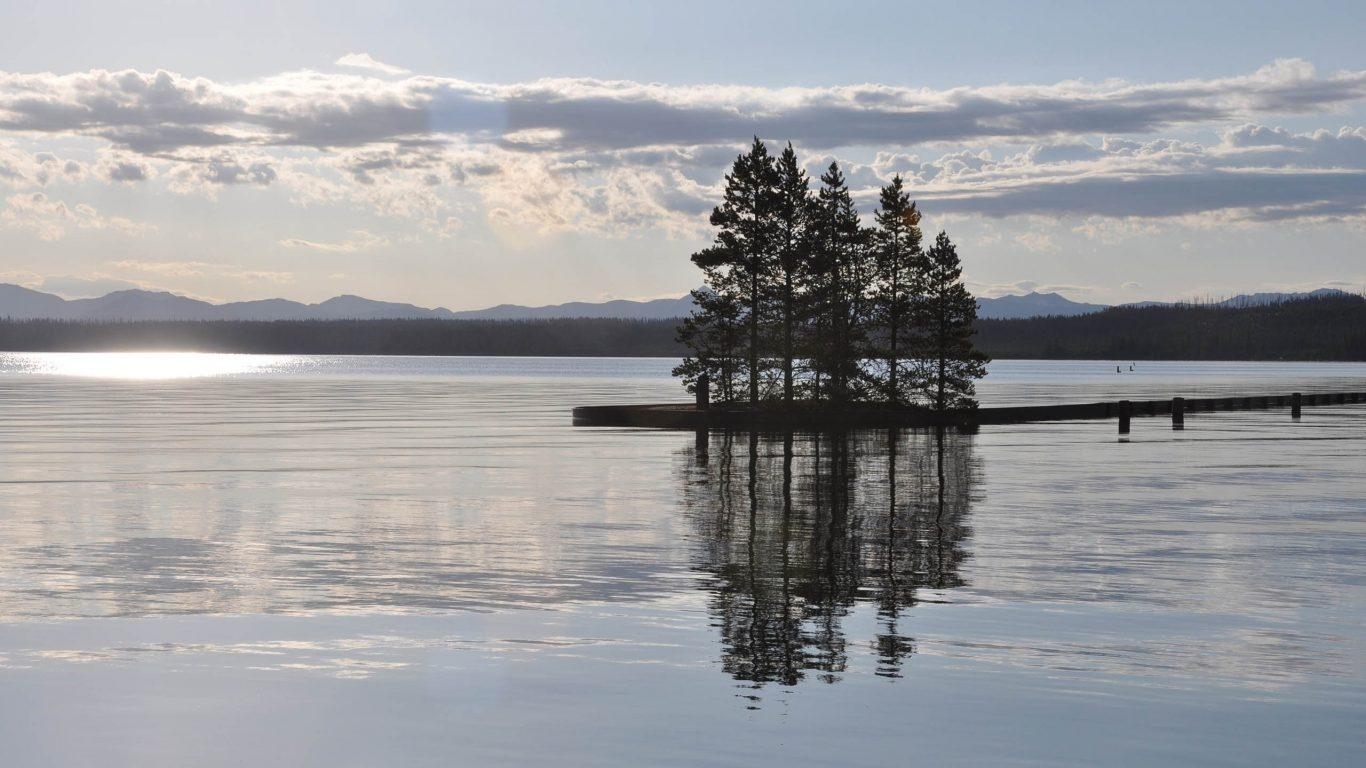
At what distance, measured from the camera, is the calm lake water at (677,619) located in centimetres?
1088

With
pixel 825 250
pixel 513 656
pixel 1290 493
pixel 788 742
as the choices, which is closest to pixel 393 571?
pixel 513 656

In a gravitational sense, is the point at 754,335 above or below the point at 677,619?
above

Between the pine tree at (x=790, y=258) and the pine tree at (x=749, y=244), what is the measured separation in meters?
0.48

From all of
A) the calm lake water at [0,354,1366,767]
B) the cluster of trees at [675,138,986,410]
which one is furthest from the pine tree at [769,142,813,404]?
the calm lake water at [0,354,1366,767]

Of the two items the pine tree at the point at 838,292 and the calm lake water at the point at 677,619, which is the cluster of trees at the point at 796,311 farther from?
the calm lake water at the point at 677,619

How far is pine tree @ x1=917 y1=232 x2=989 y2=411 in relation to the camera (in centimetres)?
7319

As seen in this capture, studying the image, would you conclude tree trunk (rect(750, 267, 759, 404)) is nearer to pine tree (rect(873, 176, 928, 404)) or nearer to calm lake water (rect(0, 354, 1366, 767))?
pine tree (rect(873, 176, 928, 404))

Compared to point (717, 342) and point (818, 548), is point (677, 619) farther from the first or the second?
point (717, 342)

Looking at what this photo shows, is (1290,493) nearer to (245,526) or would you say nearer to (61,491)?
(245,526)

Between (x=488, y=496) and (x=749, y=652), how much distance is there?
16.4 metres

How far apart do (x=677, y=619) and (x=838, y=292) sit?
187ft

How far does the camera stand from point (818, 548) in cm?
2164

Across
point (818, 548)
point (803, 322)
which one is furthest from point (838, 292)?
point (818, 548)

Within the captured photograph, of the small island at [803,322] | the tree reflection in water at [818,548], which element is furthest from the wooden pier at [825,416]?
the tree reflection in water at [818,548]
